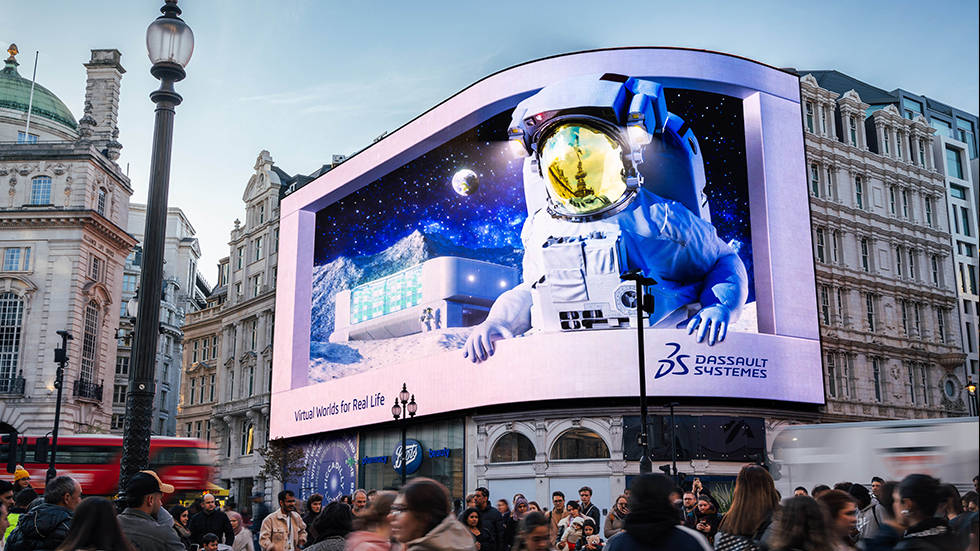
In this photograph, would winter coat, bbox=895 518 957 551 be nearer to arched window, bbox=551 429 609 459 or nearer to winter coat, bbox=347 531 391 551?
winter coat, bbox=347 531 391 551

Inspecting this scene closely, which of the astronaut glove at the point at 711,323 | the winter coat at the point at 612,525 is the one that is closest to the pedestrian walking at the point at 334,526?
the winter coat at the point at 612,525

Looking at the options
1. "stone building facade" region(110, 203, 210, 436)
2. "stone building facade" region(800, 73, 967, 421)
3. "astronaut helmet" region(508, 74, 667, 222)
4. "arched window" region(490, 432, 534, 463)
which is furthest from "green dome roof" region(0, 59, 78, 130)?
"stone building facade" region(800, 73, 967, 421)

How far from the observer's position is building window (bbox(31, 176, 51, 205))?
5350cm

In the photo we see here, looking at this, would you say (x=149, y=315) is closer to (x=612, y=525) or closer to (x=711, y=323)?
(x=612, y=525)

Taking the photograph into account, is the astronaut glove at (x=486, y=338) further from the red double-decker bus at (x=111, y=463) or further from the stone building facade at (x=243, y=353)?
the stone building facade at (x=243, y=353)

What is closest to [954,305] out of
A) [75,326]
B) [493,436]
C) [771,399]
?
[771,399]

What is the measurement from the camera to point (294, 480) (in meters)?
50.7

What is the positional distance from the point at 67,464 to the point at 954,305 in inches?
1793

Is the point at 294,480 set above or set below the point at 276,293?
below

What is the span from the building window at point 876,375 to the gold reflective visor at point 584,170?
657 inches

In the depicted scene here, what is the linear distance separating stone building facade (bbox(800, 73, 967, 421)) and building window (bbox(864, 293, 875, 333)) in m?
0.05

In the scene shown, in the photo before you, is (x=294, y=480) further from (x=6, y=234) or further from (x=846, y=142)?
(x=846, y=142)

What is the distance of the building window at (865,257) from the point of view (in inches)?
1784

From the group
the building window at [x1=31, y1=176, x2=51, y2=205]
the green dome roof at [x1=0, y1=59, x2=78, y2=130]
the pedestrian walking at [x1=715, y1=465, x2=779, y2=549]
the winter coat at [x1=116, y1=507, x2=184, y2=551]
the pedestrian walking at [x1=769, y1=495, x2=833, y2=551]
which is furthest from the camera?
the green dome roof at [x1=0, y1=59, x2=78, y2=130]
